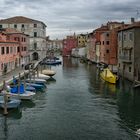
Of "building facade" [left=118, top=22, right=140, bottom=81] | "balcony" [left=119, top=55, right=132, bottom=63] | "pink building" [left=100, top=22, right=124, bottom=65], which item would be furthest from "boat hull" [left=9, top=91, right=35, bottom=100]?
"pink building" [left=100, top=22, right=124, bottom=65]

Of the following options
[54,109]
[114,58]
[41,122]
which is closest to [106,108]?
[54,109]

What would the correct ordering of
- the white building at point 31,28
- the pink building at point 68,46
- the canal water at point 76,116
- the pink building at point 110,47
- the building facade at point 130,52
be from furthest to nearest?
the pink building at point 68,46
the white building at point 31,28
the pink building at point 110,47
the building facade at point 130,52
the canal water at point 76,116

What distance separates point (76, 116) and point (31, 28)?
6735cm

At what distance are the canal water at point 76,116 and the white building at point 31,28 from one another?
52602 mm

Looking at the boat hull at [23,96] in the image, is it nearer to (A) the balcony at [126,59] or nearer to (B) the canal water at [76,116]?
(B) the canal water at [76,116]

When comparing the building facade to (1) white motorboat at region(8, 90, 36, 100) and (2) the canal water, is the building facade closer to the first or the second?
(2) the canal water

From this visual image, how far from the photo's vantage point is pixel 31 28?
91.8m

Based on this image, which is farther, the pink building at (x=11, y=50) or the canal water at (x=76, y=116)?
the pink building at (x=11, y=50)

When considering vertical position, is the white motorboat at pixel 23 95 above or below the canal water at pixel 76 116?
above

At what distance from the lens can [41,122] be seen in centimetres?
2536

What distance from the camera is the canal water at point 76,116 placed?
885 inches

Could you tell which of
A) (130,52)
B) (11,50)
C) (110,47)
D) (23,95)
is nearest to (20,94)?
(23,95)

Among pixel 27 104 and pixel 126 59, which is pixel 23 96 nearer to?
pixel 27 104

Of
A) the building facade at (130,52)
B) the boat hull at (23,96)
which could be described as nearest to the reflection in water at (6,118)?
Result: the boat hull at (23,96)
